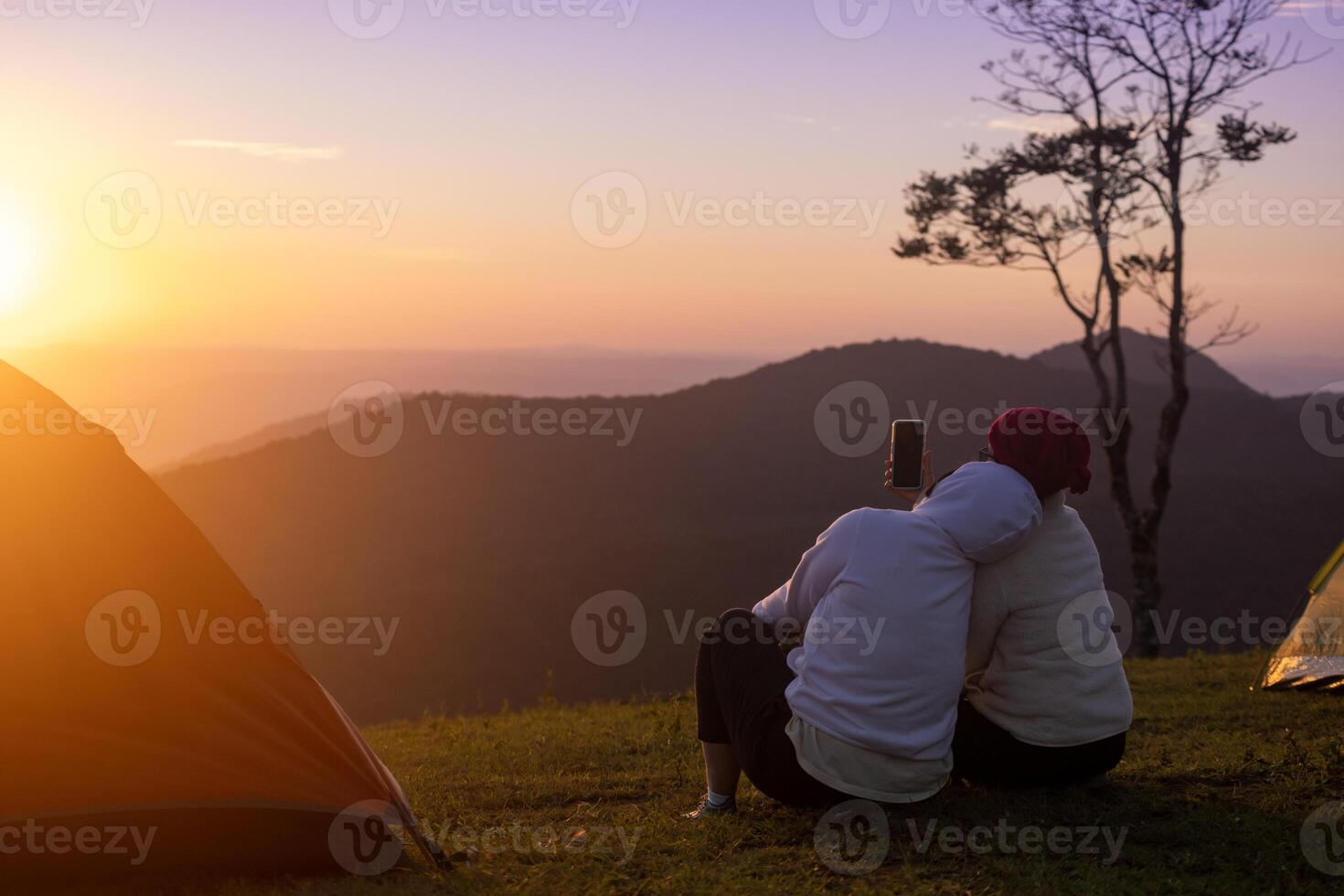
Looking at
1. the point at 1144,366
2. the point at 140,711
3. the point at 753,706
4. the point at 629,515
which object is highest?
the point at 1144,366

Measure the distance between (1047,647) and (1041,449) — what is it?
821mm

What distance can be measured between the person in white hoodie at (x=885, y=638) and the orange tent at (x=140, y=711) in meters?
1.50

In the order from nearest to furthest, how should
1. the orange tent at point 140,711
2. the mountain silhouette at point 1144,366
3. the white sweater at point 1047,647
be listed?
the orange tent at point 140,711
the white sweater at point 1047,647
the mountain silhouette at point 1144,366

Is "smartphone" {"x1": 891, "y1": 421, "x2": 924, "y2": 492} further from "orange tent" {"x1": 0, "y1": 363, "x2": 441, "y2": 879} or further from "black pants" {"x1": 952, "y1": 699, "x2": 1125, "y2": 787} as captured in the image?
"orange tent" {"x1": 0, "y1": 363, "x2": 441, "y2": 879}

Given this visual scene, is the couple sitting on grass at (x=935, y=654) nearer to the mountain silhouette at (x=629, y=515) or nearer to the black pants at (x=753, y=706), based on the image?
the black pants at (x=753, y=706)

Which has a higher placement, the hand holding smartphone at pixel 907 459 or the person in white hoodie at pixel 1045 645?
the hand holding smartphone at pixel 907 459

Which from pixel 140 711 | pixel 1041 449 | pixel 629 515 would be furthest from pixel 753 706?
pixel 629 515

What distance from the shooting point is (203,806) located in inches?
173

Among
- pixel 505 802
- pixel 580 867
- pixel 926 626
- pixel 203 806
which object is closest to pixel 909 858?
pixel 926 626

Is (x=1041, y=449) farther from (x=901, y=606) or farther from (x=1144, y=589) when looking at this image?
(x=1144, y=589)

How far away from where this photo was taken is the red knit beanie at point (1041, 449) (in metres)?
4.54

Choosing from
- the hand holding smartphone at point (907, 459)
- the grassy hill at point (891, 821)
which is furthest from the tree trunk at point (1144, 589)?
the hand holding smartphone at point (907, 459)

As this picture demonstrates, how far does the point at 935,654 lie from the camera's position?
432 cm

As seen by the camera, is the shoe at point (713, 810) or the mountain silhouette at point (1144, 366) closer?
the shoe at point (713, 810)
